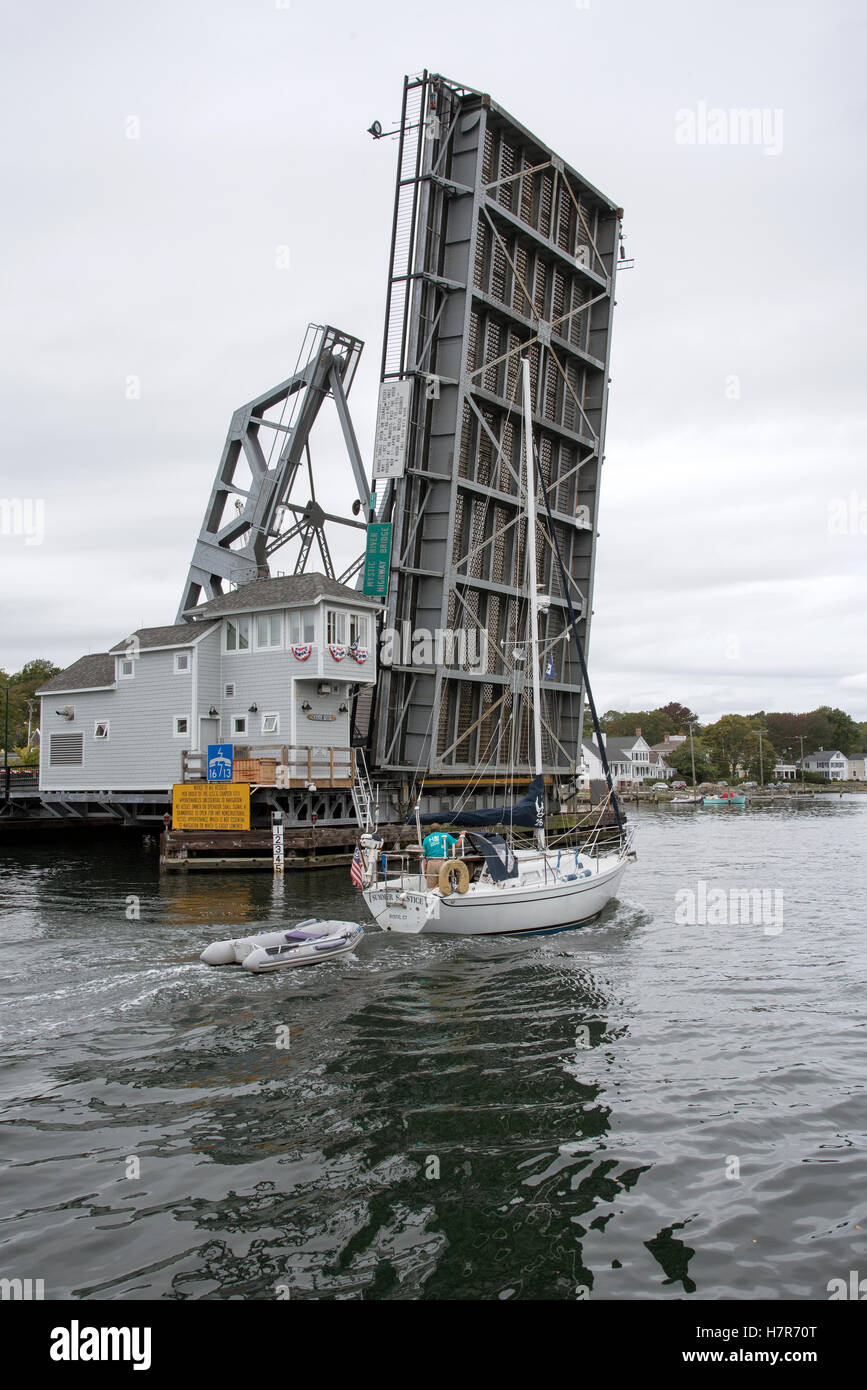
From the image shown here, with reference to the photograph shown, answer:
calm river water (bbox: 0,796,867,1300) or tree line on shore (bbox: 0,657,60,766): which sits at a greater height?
tree line on shore (bbox: 0,657,60,766)

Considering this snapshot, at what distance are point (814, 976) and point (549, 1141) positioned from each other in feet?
30.4

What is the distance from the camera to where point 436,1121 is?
9.38 m

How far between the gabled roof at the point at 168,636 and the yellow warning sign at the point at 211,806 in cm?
568

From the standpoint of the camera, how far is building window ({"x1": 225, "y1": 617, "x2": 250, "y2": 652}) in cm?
3372

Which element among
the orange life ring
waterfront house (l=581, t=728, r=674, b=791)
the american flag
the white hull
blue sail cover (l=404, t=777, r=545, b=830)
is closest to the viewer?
the orange life ring

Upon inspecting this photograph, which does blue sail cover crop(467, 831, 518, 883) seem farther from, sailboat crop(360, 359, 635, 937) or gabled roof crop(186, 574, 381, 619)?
gabled roof crop(186, 574, 381, 619)

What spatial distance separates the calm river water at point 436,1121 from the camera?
693cm

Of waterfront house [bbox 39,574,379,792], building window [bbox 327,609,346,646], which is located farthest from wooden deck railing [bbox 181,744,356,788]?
building window [bbox 327,609,346,646]

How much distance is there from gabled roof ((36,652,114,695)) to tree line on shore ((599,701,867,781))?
10189 centimetres

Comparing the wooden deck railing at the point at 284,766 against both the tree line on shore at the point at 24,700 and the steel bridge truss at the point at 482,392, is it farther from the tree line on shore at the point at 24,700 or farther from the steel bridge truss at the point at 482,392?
the tree line on shore at the point at 24,700

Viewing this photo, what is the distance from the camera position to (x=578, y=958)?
57.1 ft

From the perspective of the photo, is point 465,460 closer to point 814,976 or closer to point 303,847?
point 303,847
